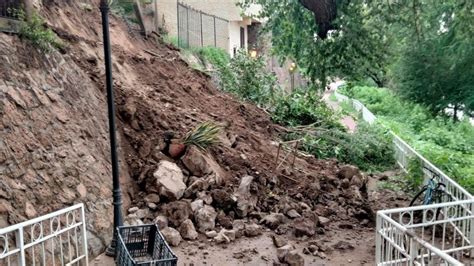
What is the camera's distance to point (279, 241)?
22.2ft

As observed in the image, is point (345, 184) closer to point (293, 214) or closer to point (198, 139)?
point (293, 214)

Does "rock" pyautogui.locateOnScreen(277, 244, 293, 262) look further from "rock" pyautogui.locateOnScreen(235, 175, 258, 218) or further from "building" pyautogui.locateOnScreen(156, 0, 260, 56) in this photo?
"building" pyautogui.locateOnScreen(156, 0, 260, 56)

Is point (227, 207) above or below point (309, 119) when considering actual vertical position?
below

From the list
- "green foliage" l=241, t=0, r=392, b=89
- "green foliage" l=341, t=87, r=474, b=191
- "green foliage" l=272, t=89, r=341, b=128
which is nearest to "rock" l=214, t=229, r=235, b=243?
"green foliage" l=241, t=0, r=392, b=89

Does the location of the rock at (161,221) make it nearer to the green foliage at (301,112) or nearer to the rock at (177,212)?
the rock at (177,212)

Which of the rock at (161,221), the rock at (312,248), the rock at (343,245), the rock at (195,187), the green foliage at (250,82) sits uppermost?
the green foliage at (250,82)

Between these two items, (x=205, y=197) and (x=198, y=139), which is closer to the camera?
(x=205, y=197)

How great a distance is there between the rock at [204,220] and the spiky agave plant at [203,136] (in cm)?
158

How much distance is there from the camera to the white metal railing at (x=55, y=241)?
468 centimetres

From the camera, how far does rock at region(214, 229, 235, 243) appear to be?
672cm

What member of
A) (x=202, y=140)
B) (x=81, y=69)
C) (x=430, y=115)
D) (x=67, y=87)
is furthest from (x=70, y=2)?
(x=430, y=115)

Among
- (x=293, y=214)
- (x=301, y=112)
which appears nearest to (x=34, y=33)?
(x=293, y=214)

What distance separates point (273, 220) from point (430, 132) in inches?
457

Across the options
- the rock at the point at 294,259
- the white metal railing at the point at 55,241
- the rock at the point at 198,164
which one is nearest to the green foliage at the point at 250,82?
the rock at the point at 198,164
